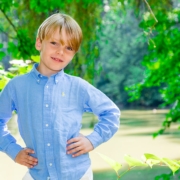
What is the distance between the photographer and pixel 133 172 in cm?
1195

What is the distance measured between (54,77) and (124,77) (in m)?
34.3

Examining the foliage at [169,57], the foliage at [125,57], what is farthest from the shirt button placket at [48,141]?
the foliage at [125,57]

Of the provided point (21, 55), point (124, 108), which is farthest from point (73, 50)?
point (124, 108)

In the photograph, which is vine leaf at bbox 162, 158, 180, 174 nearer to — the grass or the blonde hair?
the blonde hair

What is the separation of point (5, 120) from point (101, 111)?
0.35 meters

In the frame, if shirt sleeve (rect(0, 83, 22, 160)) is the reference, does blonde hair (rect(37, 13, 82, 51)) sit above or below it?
above

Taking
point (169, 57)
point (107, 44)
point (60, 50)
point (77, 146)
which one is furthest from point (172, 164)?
point (107, 44)

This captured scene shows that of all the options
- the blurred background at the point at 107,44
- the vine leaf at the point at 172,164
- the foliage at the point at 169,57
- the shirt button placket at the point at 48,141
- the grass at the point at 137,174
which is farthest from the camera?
the grass at the point at 137,174

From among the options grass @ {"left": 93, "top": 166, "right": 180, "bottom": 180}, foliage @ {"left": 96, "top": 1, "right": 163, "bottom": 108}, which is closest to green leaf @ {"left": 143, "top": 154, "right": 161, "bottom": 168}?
grass @ {"left": 93, "top": 166, "right": 180, "bottom": 180}

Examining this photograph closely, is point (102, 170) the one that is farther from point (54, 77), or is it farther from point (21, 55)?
point (54, 77)

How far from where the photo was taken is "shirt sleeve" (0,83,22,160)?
2.00 metres

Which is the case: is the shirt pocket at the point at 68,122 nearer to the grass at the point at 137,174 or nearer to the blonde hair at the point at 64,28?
the blonde hair at the point at 64,28

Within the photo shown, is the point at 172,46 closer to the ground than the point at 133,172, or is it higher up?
higher up

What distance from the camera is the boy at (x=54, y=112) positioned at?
1.93 m
